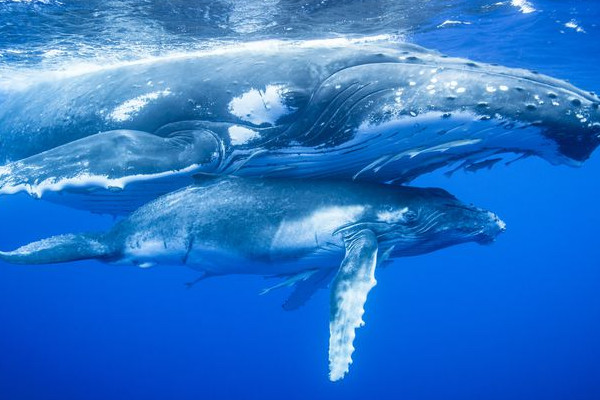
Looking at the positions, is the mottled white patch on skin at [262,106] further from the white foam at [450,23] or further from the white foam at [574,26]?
the white foam at [574,26]

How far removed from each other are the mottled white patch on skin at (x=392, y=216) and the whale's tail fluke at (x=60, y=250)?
3.43m

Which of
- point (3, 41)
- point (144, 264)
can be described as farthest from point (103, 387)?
point (144, 264)

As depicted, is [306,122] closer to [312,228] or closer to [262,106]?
[262,106]

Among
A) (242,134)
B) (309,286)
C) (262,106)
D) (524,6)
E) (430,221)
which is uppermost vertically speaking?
(524,6)

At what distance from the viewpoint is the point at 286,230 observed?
534 cm

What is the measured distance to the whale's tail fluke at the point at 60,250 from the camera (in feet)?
17.3

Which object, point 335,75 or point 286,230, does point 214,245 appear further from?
point 335,75

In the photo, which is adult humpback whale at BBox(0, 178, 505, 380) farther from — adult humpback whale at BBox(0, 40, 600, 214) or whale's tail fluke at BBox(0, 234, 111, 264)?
adult humpback whale at BBox(0, 40, 600, 214)

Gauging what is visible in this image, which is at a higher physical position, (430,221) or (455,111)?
(455,111)

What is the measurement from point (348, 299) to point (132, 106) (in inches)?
157

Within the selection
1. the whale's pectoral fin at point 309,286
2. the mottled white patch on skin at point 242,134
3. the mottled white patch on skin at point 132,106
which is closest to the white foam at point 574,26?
the whale's pectoral fin at point 309,286

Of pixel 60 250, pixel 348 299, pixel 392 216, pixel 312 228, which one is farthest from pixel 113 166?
pixel 392 216

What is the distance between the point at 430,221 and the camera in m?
5.57

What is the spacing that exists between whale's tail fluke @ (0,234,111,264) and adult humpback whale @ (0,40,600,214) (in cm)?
49
